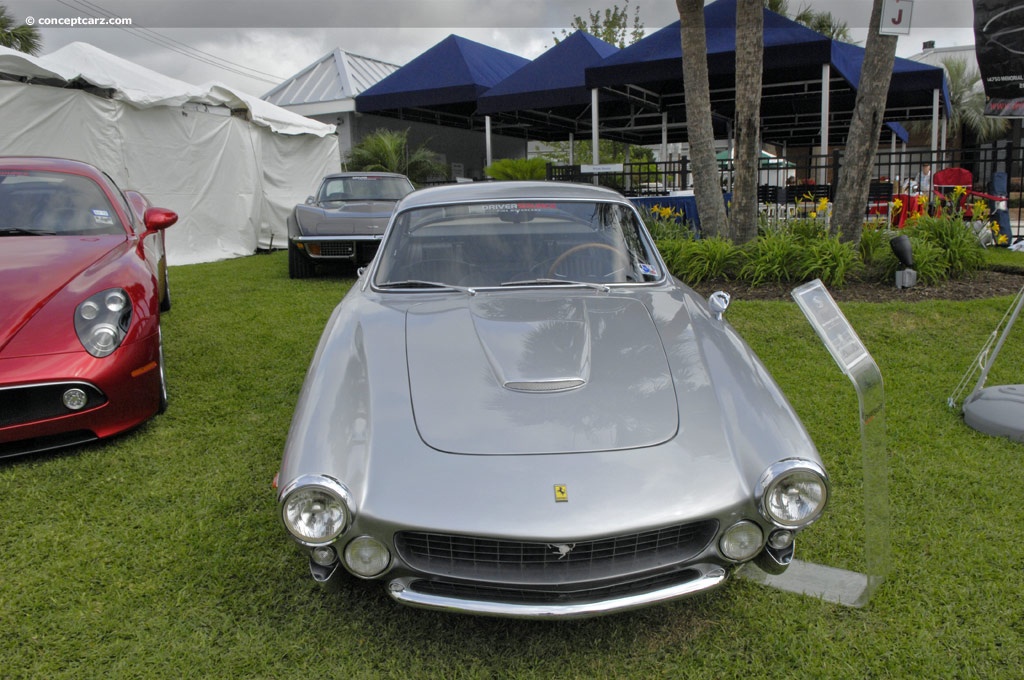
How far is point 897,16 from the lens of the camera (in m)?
6.14

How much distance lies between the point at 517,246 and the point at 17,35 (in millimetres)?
22857

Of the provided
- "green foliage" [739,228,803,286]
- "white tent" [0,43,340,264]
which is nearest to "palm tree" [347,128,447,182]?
"white tent" [0,43,340,264]

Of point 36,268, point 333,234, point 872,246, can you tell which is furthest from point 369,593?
point 333,234

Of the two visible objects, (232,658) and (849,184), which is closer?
(232,658)

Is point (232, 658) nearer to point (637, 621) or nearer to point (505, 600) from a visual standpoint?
point (505, 600)

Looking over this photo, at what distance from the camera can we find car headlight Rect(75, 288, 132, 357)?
3.58 metres

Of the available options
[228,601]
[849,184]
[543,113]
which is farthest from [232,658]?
[543,113]

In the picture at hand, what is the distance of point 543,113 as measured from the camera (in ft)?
54.6

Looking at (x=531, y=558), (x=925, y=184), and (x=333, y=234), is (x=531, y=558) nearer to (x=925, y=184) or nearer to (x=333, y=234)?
(x=333, y=234)

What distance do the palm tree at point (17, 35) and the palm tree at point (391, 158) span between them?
9370 mm

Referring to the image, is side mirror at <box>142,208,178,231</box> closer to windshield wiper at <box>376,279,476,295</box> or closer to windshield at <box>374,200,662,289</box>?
windshield at <box>374,200,662,289</box>

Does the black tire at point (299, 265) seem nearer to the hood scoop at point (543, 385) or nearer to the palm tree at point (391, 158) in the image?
the hood scoop at point (543, 385)

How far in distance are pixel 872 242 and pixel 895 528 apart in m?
4.98

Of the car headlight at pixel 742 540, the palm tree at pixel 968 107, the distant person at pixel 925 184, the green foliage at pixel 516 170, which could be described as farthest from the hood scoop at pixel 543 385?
the palm tree at pixel 968 107
